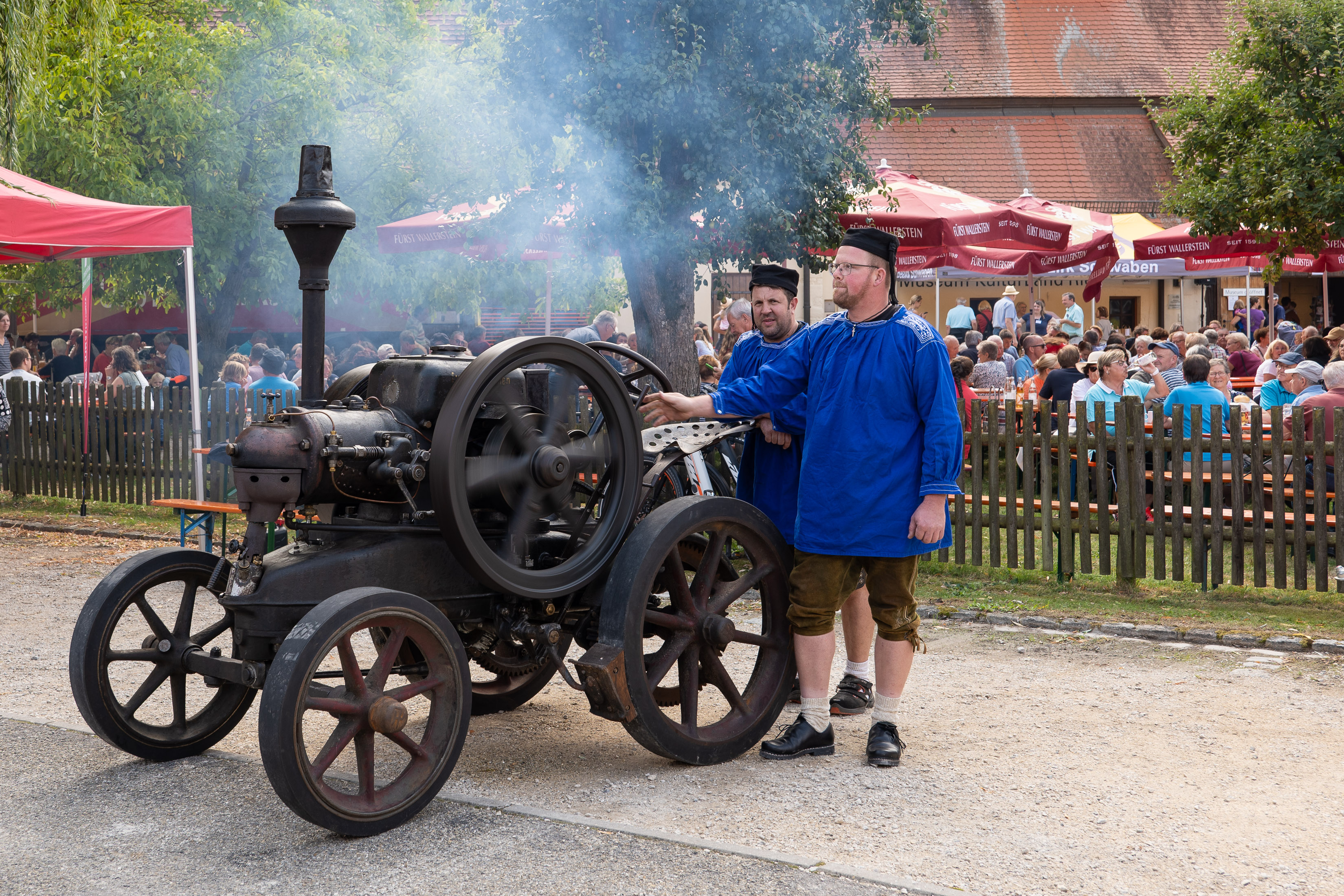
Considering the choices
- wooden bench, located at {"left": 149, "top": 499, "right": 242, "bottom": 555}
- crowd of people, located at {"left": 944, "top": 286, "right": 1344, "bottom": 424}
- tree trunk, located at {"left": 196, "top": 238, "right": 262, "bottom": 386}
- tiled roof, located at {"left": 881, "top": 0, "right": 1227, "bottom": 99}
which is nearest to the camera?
wooden bench, located at {"left": 149, "top": 499, "right": 242, "bottom": 555}

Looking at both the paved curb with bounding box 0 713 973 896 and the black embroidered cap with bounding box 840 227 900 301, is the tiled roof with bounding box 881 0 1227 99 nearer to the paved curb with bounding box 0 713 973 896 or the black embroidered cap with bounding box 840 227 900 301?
the black embroidered cap with bounding box 840 227 900 301

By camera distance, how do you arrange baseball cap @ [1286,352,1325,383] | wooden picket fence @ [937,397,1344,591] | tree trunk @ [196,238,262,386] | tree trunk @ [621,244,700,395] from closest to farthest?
wooden picket fence @ [937,397,1344,591], tree trunk @ [621,244,700,395], baseball cap @ [1286,352,1325,383], tree trunk @ [196,238,262,386]

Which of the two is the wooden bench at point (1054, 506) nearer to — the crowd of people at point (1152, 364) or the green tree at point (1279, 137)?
the crowd of people at point (1152, 364)

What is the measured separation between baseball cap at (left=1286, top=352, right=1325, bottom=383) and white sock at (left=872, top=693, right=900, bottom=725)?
6.51 meters

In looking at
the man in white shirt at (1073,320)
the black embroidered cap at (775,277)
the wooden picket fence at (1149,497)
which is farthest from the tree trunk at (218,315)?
the black embroidered cap at (775,277)

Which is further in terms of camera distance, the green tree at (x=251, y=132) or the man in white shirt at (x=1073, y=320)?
the man in white shirt at (x=1073, y=320)

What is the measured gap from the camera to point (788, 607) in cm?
450

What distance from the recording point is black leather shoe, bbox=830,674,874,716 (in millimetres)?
4941

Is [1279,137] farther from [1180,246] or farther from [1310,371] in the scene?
[1310,371]

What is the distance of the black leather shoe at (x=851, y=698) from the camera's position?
195 inches

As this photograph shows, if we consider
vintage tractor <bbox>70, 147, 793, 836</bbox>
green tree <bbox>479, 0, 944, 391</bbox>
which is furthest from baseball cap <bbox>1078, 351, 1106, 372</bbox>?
→ vintage tractor <bbox>70, 147, 793, 836</bbox>

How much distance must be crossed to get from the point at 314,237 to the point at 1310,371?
826 cm

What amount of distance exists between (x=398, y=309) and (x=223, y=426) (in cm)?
1127

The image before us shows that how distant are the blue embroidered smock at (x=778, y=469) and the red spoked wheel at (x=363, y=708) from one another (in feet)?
4.69
